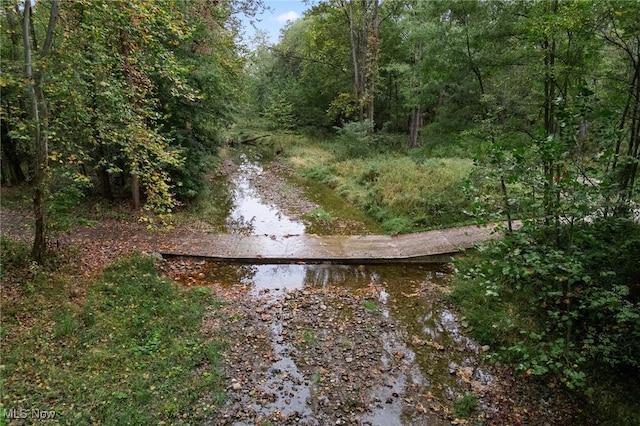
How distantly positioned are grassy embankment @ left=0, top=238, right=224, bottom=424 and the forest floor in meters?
0.24

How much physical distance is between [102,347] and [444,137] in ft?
52.5

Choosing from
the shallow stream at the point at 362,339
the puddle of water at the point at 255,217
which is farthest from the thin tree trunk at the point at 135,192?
the shallow stream at the point at 362,339

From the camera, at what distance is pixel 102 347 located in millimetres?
5559

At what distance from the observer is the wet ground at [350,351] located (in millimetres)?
5020

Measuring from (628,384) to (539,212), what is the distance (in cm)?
273

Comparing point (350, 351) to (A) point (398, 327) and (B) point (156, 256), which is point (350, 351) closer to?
(A) point (398, 327)

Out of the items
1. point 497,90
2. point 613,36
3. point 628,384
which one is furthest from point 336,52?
point 628,384

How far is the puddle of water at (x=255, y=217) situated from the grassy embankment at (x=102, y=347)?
4.68m

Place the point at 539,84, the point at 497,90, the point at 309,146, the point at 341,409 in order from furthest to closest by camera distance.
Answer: the point at 309,146
the point at 497,90
the point at 539,84
the point at 341,409

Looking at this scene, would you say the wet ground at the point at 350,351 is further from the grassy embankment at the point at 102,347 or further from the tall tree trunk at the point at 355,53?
the tall tree trunk at the point at 355,53

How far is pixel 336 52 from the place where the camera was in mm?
25672

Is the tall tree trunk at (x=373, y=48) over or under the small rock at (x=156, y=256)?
over

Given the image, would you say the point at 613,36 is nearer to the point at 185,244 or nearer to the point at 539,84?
the point at 539,84

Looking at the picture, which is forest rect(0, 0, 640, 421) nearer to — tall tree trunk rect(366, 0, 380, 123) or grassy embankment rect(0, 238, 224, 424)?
tall tree trunk rect(366, 0, 380, 123)
